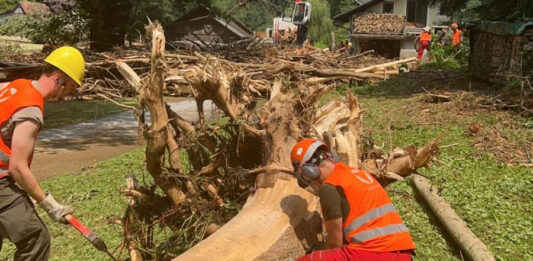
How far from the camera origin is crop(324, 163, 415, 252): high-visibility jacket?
3324mm

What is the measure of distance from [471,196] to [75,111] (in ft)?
39.9

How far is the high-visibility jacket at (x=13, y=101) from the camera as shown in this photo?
3.59 m

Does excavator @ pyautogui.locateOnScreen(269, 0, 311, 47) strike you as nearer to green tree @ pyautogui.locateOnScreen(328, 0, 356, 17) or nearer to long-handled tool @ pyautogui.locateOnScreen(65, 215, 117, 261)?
long-handled tool @ pyautogui.locateOnScreen(65, 215, 117, 261)

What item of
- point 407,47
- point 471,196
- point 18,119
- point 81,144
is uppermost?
point 18,119

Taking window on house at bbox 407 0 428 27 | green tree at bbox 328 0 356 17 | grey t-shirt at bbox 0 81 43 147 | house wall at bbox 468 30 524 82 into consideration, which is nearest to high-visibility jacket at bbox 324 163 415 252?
grey t-shirt at bbox 0 81 43 147

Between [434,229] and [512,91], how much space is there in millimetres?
5702

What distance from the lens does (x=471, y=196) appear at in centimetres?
612

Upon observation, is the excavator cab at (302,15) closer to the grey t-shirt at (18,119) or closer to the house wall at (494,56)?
the house wall at (494,56)

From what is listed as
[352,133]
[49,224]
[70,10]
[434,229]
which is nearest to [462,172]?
[434,229]

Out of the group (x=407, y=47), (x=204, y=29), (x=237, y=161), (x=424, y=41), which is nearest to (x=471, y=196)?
(x=237, y=161)

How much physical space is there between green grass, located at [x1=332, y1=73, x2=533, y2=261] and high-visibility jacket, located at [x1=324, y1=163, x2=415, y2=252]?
5.80 ft

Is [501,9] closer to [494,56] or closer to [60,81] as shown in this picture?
[494,56]

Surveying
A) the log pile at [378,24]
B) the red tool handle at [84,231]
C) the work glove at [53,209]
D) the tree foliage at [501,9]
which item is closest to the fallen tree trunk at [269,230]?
the red tool handle at [84,231]

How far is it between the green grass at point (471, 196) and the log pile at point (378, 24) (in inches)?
1148
